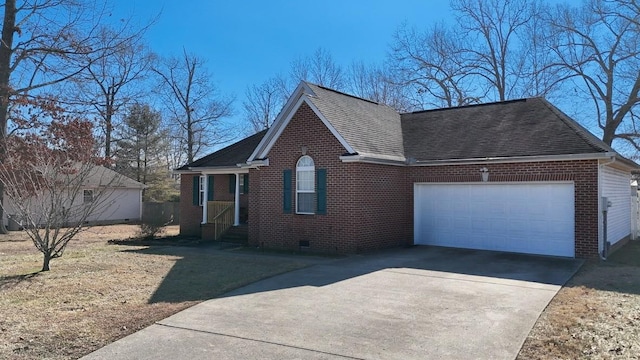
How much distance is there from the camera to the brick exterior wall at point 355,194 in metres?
12.6

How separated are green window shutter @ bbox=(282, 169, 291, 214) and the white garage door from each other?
171 inches

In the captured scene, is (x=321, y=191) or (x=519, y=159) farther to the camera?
(x=321, y=191)

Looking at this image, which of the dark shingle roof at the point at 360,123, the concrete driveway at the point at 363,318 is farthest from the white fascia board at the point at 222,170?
the concrete driveway at the point at 363,318

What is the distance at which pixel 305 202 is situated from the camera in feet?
49.0

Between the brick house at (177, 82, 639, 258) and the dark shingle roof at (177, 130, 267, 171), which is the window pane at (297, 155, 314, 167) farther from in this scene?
the dark shingle roof at (177, 130, 267, 171)

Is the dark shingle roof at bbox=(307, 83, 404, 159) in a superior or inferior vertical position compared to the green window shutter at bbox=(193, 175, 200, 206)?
superior

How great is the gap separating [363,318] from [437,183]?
30.2ft

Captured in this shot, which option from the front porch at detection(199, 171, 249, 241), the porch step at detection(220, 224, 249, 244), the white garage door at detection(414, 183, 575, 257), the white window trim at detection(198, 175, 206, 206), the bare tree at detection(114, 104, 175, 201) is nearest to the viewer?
the white garage door at detection(414, 183, 575, 257)

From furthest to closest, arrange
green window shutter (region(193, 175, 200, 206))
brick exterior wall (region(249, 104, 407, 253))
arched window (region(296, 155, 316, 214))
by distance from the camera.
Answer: green window shutter (region(193, 175, 200, 206))
arched window (region(296, 155, 316, 214))
brick exterior wall (region(249, 104, 407, 253))

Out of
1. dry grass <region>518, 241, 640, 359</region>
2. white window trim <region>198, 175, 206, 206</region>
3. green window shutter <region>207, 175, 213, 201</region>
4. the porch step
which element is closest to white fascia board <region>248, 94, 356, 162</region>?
the porch step

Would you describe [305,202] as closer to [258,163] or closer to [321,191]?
[321,191]

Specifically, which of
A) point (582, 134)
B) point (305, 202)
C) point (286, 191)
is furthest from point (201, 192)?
point (582, 134)

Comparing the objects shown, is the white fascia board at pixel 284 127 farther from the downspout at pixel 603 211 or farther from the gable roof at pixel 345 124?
the downspout at pixel 603 211

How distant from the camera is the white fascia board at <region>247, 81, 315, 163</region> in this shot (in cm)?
1505
